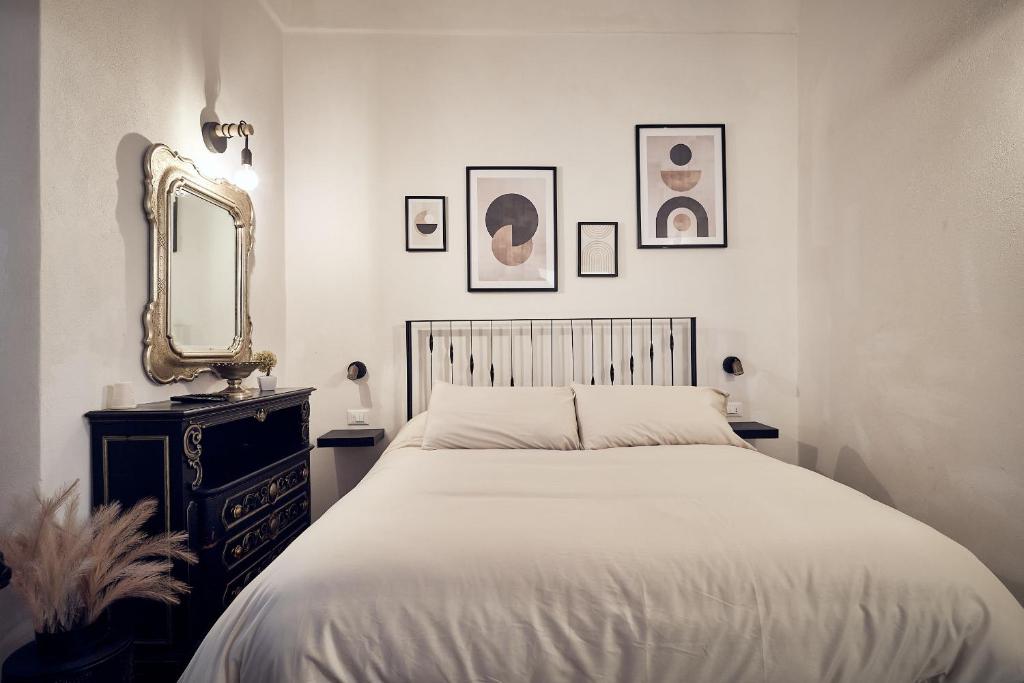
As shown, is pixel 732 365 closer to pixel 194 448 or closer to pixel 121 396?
pixel 194 448

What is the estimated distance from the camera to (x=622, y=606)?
116 centimetres

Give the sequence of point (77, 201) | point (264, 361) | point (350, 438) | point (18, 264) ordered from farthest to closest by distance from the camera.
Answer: point (350, 438) → point (264, 361) → point (77, 201) → point (18, 264)

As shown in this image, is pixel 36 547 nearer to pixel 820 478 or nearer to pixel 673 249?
pixel 820 478

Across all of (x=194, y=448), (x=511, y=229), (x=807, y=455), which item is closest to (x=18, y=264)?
(x=194, y=448)

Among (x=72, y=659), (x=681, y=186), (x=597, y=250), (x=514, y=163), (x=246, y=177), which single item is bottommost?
(x=72, y=659)

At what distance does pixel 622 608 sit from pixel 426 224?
2.51 meters

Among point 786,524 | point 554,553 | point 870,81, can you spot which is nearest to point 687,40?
point 870,81

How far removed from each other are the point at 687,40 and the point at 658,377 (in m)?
2.03

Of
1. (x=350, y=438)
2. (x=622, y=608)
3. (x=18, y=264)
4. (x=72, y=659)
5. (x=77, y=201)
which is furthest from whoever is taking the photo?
(x=350, y=438)

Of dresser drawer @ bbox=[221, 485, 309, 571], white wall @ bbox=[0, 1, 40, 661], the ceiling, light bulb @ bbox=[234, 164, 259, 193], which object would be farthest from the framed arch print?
white wall @ bbox=[0, 1, 40, 661]

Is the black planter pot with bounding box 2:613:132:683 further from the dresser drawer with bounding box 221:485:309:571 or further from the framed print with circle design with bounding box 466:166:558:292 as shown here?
the framed print with circle design with bounding box 466:166:558:292

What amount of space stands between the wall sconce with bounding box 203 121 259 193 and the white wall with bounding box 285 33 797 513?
67cm

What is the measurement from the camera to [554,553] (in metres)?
1.24

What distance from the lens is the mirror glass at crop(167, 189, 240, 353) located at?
2105mm
